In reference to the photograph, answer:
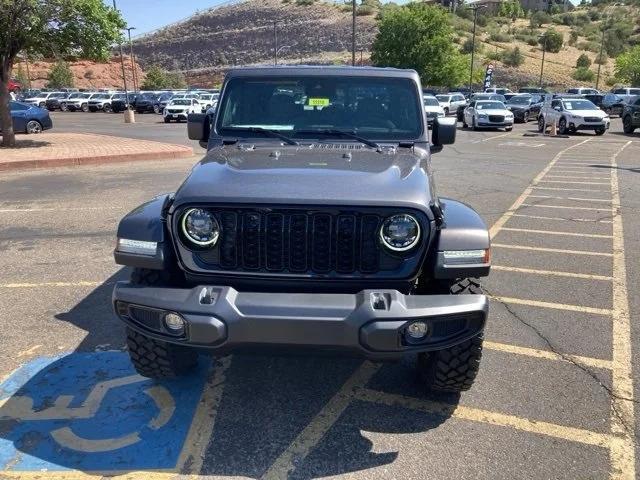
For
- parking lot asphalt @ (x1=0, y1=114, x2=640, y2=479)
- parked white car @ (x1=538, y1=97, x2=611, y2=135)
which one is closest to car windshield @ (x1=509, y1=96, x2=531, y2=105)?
parked white car @ (x1=538, y1=97, x2=611, y2=135)

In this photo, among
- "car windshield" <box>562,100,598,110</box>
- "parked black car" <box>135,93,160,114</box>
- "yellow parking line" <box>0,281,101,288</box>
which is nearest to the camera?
"yellow parking line" <box>0,281,101,288</box>

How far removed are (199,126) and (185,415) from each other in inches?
87.7

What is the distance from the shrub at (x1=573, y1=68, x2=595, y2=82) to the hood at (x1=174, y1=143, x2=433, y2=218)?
3297 inches

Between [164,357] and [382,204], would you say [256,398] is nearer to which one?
[164,357]

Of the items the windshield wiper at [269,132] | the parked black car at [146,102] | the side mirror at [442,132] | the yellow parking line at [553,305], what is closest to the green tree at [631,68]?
the parked black car at [146,102]

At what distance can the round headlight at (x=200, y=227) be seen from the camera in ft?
9.43

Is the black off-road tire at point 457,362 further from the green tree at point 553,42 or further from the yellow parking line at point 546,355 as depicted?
the green tree at point 553,42

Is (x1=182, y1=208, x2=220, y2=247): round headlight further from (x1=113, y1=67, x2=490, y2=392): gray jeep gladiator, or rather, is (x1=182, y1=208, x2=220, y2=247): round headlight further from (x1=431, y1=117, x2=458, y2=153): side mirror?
(x1=431, y1=117, x2=458, y2=153): side mirror

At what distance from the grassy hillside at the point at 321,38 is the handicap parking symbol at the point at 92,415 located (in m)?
74.4

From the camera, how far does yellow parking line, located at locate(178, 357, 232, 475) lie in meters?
2.83

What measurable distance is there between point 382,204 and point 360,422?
4.14 feet

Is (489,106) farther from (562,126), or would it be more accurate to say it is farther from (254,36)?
(254,36)

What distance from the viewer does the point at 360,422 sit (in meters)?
3.19

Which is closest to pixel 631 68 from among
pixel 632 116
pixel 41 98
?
pixel 632 116
